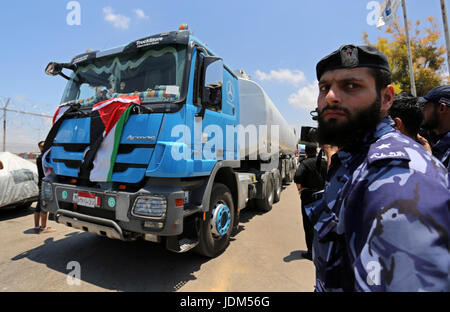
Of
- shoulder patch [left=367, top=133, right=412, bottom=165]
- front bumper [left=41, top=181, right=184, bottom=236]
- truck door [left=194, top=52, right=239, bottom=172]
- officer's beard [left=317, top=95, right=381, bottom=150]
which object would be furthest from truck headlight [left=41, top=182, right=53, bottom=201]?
shoulder patch [left=367, top=133, right=412, bottom=165]

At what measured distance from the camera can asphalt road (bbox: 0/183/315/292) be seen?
112 inches

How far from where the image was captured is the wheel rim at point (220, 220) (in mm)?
3486

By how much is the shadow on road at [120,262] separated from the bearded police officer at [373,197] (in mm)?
2471

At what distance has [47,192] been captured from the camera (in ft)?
10.9

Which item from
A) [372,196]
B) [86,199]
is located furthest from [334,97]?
[86,199]

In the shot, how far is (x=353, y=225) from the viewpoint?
2.52 feet

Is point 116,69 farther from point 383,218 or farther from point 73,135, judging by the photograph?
point 383,218

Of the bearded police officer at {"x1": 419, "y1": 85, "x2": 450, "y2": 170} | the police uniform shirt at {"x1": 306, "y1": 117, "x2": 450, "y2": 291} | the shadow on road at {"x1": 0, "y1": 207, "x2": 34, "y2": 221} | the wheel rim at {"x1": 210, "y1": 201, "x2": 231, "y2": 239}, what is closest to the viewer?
the police uniform shirt at {"x1": 306, "y1": 117, "x2": 450, "y2": 291}

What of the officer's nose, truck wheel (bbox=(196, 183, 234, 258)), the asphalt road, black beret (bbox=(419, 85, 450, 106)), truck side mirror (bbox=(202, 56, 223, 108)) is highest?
truck side mirror (bbox=(202, 56, 223, 108))

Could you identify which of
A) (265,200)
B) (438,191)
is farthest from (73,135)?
(265,200)

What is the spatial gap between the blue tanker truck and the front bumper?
0.01m

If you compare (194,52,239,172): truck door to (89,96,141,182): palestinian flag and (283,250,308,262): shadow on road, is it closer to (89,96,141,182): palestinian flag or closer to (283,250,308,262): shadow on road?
(89,96,141,182): palestinian flag

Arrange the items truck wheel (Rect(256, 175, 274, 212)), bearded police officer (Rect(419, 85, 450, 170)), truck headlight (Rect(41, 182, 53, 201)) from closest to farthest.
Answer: bearded police officer (Rect(419, 85, 450, 170)) → truck headlight (Rect(41, 182, 53, 201)) → truck wheel (Rect(256, 175, 274, 212))

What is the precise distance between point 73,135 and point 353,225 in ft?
11.5
